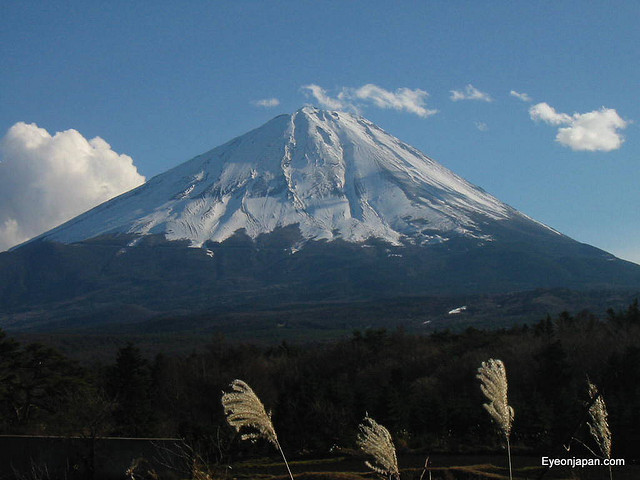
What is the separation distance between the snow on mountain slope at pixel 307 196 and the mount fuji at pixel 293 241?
0.39 m

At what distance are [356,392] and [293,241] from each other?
433 feet

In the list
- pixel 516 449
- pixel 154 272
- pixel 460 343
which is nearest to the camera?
pixel 516 449

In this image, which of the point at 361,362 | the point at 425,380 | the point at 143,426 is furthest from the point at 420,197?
the point at 143,426

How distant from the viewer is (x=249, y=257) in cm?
15112

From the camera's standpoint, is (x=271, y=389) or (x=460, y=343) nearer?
(x=271, y=389)

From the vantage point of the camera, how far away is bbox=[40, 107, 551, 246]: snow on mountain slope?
524 feet

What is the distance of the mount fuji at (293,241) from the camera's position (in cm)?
12838

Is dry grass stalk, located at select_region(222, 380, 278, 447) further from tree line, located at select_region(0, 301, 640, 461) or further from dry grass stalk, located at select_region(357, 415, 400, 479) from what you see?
tree line, located at select_region(0, 301, 640, 461)

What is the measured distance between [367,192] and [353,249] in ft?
92.3

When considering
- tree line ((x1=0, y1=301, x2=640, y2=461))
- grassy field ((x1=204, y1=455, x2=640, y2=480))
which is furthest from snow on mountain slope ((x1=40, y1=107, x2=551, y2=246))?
grassy field ((x1=204, y1=455, x2=640, y2=480))

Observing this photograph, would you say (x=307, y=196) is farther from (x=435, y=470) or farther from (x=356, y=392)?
(x=435, y=470)

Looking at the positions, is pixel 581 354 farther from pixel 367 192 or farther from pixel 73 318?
pixel 367 192

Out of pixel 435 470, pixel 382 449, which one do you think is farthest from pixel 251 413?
pixel 435 470

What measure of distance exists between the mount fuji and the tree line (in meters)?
75.7
